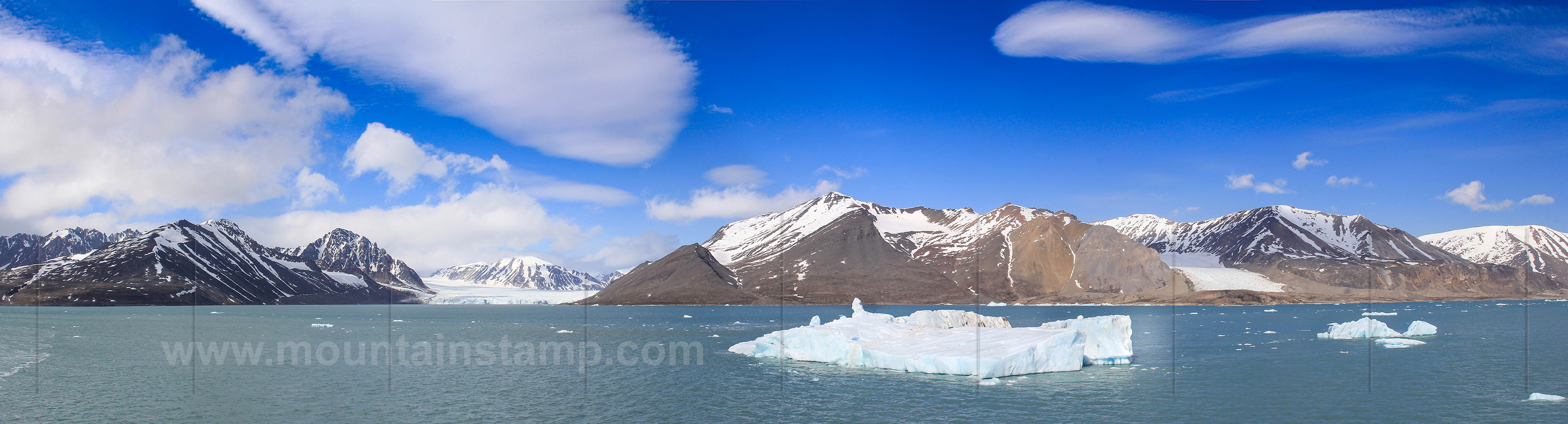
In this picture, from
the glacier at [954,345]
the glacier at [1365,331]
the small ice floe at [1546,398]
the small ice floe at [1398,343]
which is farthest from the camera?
the glacier at [1365,331]

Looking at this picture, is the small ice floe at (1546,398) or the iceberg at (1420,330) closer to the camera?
the small ice floe at (1546,398)

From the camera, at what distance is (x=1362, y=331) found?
72375 millimetres

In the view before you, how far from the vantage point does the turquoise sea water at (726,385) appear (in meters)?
33.6

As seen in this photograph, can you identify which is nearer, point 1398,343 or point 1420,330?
point 1398,343

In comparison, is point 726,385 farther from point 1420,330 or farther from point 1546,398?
point 1420,330

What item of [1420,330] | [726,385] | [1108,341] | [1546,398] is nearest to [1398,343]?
[1420,330]

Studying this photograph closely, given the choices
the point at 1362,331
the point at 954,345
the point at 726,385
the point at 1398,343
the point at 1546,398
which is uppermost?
the point at 954,345

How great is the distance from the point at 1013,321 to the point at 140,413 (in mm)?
110736

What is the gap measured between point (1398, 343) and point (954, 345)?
3976 centimetres

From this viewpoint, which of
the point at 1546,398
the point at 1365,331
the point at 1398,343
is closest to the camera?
the point at 1546,398

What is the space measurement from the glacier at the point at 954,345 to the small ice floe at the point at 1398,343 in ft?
80.0

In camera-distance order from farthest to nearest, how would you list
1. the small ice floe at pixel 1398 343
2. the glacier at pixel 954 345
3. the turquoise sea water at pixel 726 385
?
the small ice floe at pixel 1398 343, the glacier at pixel 954 345, the turquoise sea water at pixel 726 385

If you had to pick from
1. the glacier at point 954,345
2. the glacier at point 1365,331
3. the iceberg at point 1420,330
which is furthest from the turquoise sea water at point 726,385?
the iceberg at point 1420,330

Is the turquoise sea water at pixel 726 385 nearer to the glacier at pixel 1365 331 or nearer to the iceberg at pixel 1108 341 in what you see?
the iceberg at pixel 1108 341
